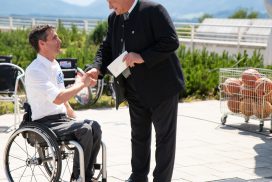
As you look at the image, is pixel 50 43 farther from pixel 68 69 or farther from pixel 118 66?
pixel 68 69

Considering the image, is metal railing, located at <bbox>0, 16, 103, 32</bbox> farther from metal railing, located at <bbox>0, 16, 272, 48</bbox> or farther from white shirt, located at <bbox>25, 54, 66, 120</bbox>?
white shirt, located at <bbox>25, 54, 66, 120</bbox>

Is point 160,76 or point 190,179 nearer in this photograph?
point 160,76

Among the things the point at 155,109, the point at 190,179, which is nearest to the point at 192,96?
the point at 190,179

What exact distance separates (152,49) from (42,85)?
3.08 ft

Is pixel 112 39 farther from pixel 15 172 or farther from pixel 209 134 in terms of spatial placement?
pixel 209 134

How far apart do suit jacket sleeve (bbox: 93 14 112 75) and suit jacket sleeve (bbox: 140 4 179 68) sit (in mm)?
565

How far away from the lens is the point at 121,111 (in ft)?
33.2

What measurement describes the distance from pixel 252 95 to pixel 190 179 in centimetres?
282

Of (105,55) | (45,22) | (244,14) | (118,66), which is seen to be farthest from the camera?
(244,14)

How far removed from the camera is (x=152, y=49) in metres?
5.07

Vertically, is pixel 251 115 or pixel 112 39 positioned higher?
pixel 112 39

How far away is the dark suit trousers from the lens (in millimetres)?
5305

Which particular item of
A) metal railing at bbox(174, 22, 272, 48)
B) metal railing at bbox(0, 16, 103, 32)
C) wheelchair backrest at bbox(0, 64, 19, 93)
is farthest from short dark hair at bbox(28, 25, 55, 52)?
metal railing at bbox(0, 16, 103, 32)

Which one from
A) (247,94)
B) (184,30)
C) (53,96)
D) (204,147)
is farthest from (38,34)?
(184,30)
